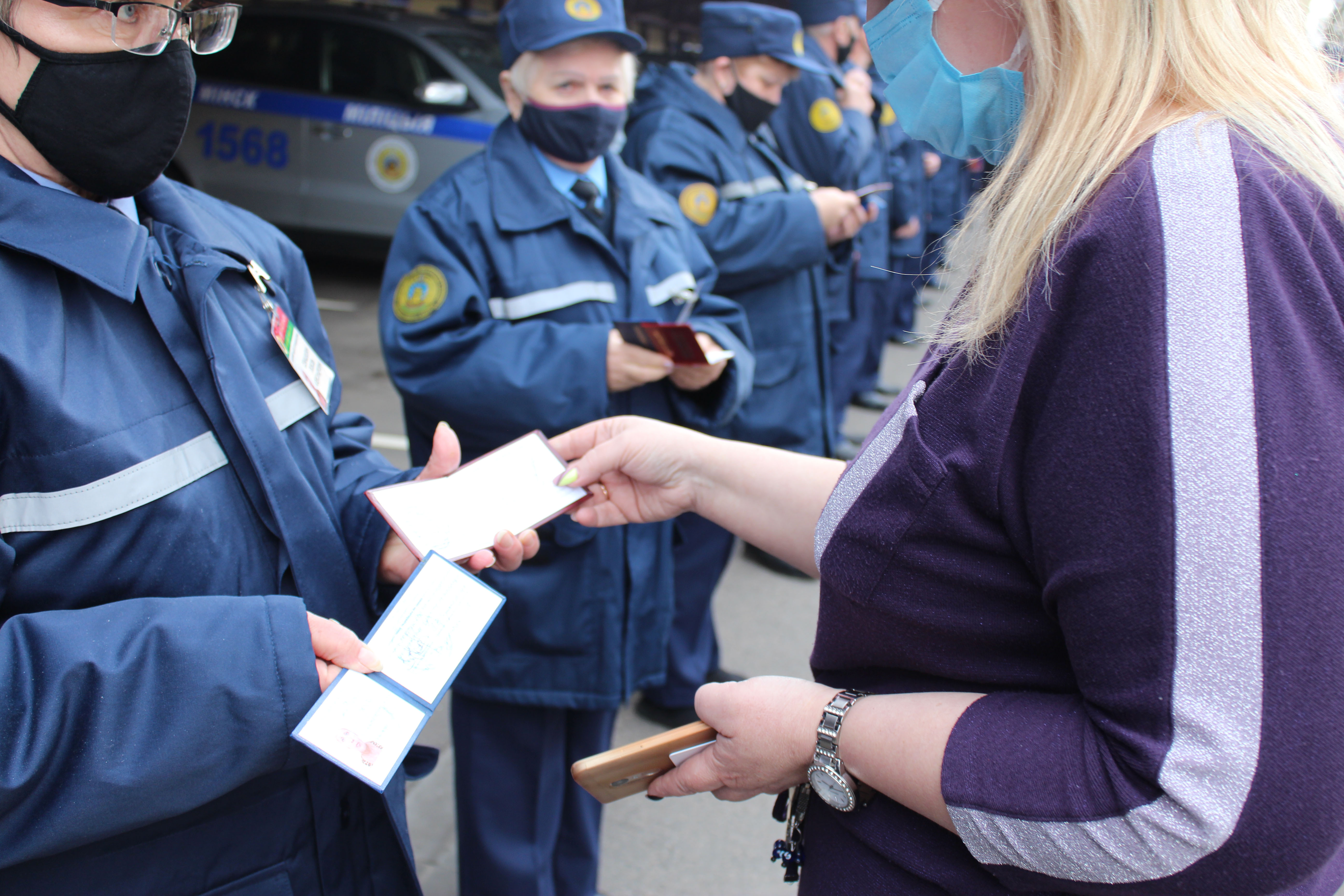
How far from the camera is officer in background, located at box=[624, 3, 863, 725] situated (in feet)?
10.3

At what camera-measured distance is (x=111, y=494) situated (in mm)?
1086

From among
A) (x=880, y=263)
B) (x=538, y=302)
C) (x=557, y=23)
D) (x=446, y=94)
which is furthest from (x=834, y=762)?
(x=446, y=94)

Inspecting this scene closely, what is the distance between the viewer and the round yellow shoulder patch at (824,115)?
408 centimetres

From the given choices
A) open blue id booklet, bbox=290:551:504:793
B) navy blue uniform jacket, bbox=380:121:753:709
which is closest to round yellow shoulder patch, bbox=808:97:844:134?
navy blue uniform jacket, bbox=380:121:753:709

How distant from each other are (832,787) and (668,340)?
122cm

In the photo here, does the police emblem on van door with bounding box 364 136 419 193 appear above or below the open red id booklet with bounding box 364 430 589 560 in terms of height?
above

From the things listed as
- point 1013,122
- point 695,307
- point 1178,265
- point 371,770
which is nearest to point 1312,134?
point 1178,265

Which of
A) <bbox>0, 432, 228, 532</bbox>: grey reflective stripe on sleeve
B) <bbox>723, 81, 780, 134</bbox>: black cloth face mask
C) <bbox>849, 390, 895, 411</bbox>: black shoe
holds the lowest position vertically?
<bbox>849, 390, 895, 411</bbox>: black shoe

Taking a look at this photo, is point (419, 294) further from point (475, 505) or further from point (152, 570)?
point (152, 570)

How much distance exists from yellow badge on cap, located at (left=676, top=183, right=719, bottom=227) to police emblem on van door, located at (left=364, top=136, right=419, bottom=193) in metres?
4.94

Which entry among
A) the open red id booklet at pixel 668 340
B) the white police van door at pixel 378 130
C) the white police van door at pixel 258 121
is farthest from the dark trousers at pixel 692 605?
the white police van door at pixel 258 121

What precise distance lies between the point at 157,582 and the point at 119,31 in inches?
27.0

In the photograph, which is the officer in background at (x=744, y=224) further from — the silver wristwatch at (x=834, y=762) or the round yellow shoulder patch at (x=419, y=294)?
the silver wristwatch at (x=834, y=762)

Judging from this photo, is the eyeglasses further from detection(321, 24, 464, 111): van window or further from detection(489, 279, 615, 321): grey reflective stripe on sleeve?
detection(321, 24, 464, 111): van window
